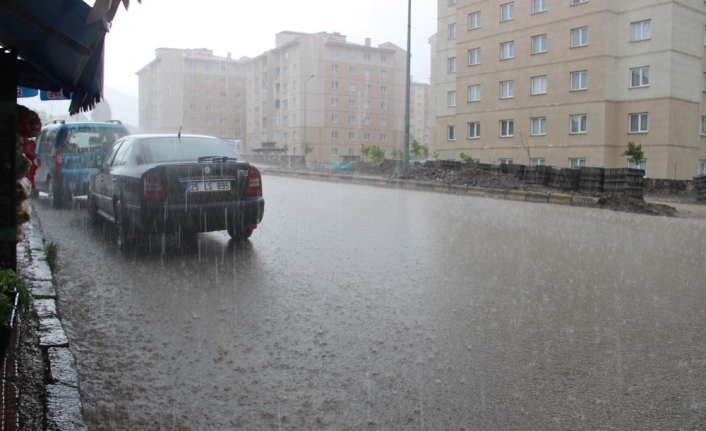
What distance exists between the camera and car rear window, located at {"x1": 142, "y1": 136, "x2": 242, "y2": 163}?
26.6ft

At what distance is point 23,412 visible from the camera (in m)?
3.09

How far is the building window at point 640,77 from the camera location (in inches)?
1387

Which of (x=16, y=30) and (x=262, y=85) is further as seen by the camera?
(x=262, y=85)

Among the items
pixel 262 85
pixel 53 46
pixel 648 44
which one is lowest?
pixel 53 46

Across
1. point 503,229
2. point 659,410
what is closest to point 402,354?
point 659,410

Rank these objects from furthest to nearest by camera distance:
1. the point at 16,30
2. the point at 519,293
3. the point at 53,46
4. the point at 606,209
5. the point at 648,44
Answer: the point at 648,44, the point at 606,209, the point at 519,293, the point at 53,46, the point at 16,30

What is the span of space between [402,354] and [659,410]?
1.63 m

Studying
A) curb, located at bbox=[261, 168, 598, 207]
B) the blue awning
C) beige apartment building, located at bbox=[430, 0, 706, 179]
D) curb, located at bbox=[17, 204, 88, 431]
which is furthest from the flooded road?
beige apartment building, located at bbox=[430, 0, 706, 179]

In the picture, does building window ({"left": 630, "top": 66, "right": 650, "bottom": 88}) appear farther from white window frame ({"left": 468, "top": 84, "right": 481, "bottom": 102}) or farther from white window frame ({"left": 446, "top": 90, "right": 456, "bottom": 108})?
white window frame ({"left": 446, "top": 90, "right": 456, "bottom": 108})

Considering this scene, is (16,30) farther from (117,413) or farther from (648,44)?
(648,44)

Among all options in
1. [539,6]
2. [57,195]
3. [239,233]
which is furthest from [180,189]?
[539,6]

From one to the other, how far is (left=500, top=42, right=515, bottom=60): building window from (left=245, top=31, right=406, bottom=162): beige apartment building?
38346 mm

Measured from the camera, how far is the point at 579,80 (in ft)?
123

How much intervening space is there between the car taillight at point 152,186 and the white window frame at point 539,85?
35.6 metres
